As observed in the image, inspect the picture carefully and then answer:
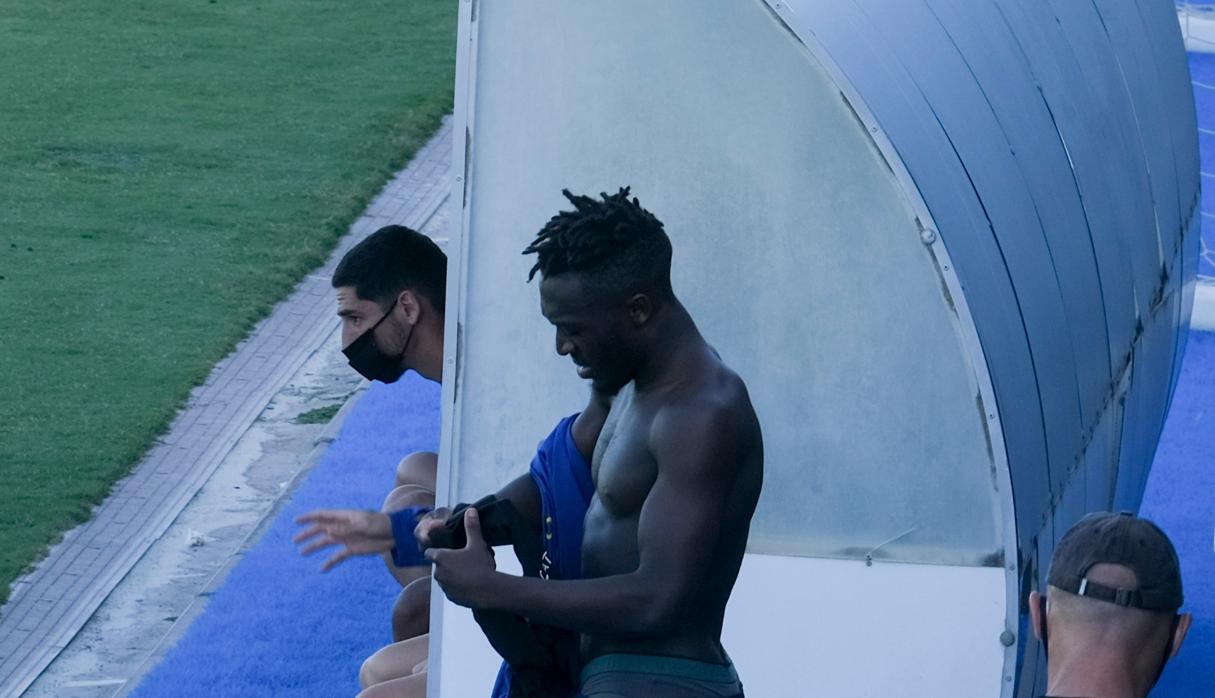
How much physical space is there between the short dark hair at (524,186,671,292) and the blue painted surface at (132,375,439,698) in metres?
3.31

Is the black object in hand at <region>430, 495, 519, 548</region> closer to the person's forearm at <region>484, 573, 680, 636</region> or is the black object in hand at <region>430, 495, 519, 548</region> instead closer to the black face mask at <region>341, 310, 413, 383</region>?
the person's forearm at <region>484, 573, 680, 636</region>

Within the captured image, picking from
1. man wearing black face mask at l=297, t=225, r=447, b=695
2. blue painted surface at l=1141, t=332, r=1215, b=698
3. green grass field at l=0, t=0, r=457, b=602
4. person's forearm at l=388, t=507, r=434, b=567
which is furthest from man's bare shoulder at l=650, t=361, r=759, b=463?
green grass field at l=0, t=0, r=457, b=602

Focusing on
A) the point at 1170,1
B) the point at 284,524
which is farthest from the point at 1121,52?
the point at 284,524

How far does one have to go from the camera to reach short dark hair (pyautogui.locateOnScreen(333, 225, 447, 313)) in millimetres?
5648

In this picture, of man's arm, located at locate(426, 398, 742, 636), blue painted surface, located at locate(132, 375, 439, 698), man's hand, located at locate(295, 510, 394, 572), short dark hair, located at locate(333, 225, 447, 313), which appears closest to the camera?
man's arm, located at locate(426, 398, 742, 636)

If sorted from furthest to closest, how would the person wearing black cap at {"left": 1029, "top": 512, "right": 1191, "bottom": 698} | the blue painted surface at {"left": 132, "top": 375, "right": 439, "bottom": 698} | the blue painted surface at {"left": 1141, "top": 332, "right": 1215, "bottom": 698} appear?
the blue painted surface at {"left": 1141, "top": 332, "right": 1215, "bottom": 698} → the blue painted surface at {"left": 132, "top": 375, "right": 439, "bottom": 698} → the person wearing black cap at {"left": 1029, "top": 512, "right": 1191, "bottom": 698}

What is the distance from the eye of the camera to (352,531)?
4492 millimetres

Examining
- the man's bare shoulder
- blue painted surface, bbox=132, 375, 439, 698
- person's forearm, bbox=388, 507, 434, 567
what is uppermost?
blue painted surface, bbox=132, 375, 439, 698

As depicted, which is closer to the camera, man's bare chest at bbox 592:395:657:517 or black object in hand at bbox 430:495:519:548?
man's bare chest at bbox 592:395:657:517

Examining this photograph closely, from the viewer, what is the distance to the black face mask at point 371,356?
566 cm

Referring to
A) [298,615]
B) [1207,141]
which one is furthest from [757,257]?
[1207,141]

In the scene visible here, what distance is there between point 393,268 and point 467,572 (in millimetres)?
2110

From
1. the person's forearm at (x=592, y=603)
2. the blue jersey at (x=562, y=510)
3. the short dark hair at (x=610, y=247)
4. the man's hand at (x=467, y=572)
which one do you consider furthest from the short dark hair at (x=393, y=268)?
the person's forearm at (x=592, y=603)

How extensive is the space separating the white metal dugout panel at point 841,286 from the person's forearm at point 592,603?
118 centimetres
